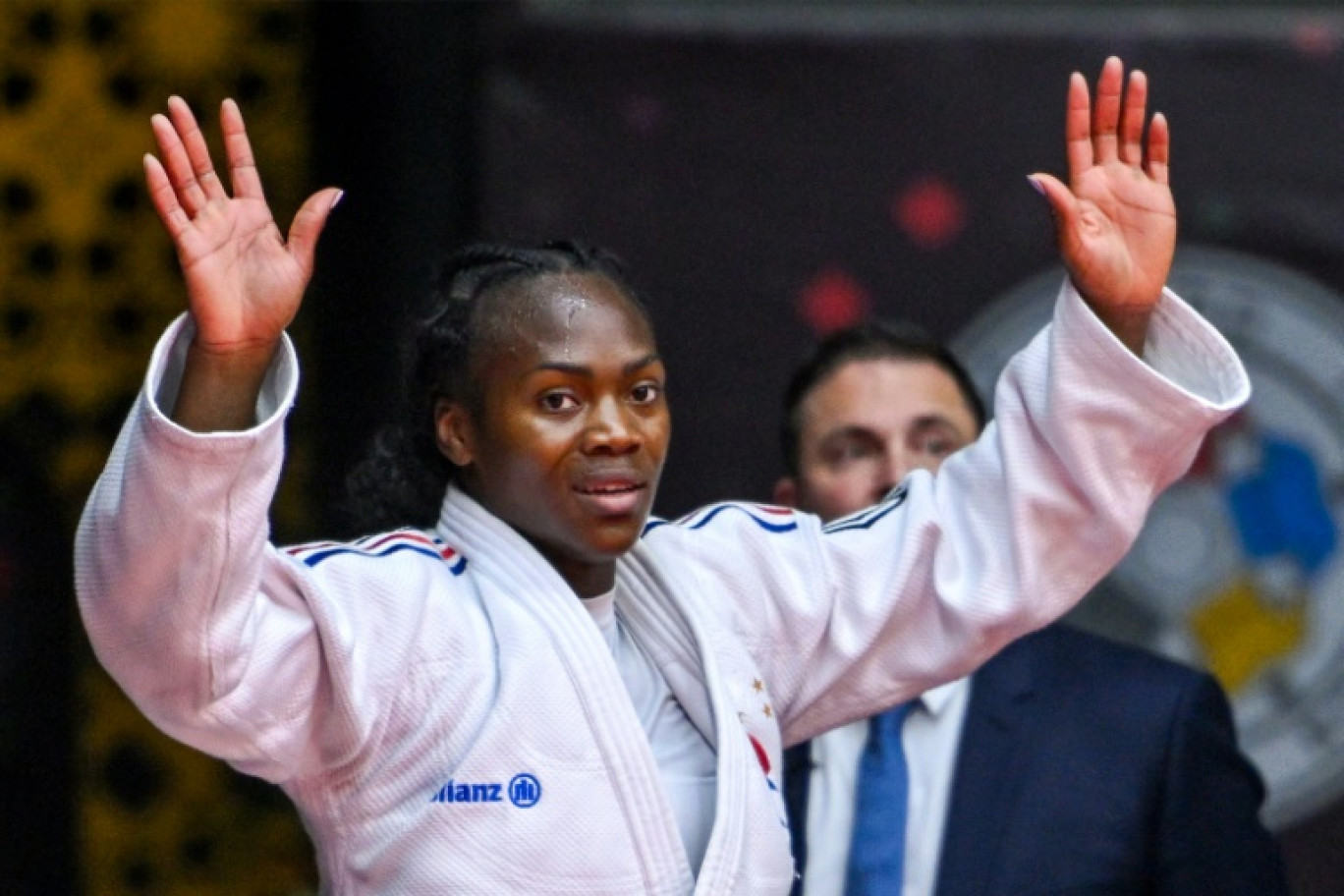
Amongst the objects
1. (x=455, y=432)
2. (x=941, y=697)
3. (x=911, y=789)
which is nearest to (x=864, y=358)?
(x=941, y=697)

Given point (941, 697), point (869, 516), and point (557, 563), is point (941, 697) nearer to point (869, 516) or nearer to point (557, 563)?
point (869, 516)

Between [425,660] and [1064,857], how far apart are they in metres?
1.15

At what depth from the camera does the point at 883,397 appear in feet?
13.6

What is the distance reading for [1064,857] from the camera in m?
3.64

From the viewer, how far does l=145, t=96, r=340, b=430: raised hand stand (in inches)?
108

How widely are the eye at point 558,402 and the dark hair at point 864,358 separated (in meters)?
1.24

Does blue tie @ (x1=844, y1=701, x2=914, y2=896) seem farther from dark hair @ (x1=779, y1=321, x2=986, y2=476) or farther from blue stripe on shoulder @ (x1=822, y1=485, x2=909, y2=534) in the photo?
dark hair @ (x1=779, y1=321, x2=986, y2=476)

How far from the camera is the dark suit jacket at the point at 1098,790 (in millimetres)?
3623

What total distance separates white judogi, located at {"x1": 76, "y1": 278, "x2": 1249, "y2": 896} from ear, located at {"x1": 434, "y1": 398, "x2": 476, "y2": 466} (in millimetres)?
53

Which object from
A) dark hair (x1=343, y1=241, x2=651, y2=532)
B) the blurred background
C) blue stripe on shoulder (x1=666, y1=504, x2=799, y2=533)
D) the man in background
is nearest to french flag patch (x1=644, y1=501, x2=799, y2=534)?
blue stripe on shoulder (x1=666, y1=504, x2=799, y2=533)

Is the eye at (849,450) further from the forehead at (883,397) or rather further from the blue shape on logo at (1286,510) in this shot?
the blue shape on logo at (1286,510)

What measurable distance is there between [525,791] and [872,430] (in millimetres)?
1383

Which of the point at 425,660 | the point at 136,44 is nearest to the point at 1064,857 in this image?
the point at 425,660

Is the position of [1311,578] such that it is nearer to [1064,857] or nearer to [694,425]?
[694,425]
